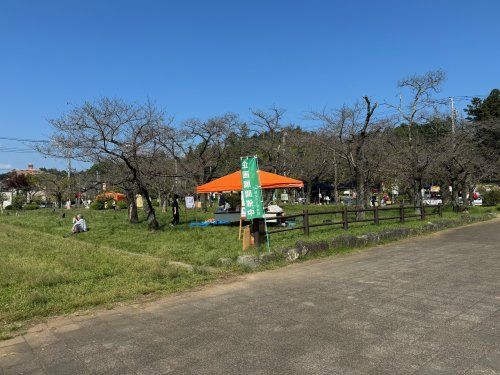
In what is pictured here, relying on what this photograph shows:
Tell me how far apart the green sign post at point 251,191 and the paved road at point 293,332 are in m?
2.50

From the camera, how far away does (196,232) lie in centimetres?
1430

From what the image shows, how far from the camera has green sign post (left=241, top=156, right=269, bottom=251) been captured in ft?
30.9

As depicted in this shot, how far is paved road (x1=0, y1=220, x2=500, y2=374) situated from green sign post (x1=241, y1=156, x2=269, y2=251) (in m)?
2.50

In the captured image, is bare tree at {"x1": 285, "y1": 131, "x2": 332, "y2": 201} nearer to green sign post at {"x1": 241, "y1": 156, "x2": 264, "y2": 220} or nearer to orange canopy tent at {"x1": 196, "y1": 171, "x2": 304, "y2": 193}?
orange canopy tent at {"x1": 196, "y1": 171, "x2": 304, "y2": 193}

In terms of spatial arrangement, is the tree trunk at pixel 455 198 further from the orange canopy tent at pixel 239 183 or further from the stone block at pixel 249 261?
the stone block at pixel 249 261

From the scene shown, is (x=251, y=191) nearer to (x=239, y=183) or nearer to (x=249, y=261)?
(x=249, y=261)

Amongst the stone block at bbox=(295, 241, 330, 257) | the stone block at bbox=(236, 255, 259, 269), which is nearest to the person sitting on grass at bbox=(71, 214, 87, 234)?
the stone block at bbox=(236, 255, 259, 269)

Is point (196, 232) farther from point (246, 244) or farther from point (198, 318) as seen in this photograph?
point (198, 318)

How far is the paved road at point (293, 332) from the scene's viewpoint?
3629 mm

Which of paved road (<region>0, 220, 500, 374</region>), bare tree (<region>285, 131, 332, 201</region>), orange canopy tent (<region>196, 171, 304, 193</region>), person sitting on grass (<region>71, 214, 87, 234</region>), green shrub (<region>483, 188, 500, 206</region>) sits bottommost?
paved road (<region>0, 220, 500, 374</region>)

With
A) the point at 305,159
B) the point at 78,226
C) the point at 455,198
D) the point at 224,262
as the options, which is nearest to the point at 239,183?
the point at 78,226

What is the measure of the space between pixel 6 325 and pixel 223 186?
435 inches

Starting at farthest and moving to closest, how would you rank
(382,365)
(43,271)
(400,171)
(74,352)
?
1. (400,171)
2. (43,271)
3. (74,352)
4. (382,365)

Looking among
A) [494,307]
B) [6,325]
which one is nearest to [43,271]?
[6,325]
